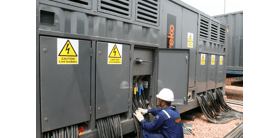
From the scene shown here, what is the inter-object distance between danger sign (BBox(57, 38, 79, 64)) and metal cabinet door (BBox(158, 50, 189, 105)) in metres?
1.79

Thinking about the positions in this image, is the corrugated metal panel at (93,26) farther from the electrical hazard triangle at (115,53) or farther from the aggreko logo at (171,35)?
the aggreko logo at (171,35)

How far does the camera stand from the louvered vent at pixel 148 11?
10.1 ft

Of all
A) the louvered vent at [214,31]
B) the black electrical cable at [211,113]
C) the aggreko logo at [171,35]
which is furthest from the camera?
the louvered vent at [214,31]

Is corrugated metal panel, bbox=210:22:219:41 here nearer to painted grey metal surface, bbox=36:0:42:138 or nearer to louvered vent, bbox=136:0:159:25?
louvered vent, bbox=136:0:159:25

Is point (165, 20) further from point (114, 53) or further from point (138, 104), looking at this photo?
point (138, 104)

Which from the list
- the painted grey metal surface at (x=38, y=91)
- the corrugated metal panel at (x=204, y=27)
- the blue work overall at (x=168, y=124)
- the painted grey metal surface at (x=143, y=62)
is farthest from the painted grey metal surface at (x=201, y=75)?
the painted grey metal surface at (x=38, y=91)

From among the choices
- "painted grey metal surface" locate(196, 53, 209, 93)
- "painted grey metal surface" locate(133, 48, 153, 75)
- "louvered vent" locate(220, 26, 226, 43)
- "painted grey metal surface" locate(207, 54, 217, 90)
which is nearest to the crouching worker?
"painted grey metal surface" locate(133, 48, 153, 75)

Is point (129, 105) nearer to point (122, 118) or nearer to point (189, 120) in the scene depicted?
point (122, 118)

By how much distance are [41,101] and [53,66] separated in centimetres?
43

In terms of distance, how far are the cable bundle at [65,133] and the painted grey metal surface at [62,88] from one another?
0.28 feet

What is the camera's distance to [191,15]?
15.1 ft

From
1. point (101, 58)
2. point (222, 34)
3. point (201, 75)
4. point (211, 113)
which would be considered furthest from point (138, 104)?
point (222, 34)

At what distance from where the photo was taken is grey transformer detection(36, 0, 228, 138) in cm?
206

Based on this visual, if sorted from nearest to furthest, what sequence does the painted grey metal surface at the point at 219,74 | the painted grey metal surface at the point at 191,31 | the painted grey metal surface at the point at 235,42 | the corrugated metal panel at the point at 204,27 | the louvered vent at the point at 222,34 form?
the painted grey metal surface at the point at 191,31
the corrugated metal panel at the point at 204,27
the painted grey metal surface at the point at 219,74
the louvered vent at the point at 222,34
the painted grey metal surface at the point at 235,42
